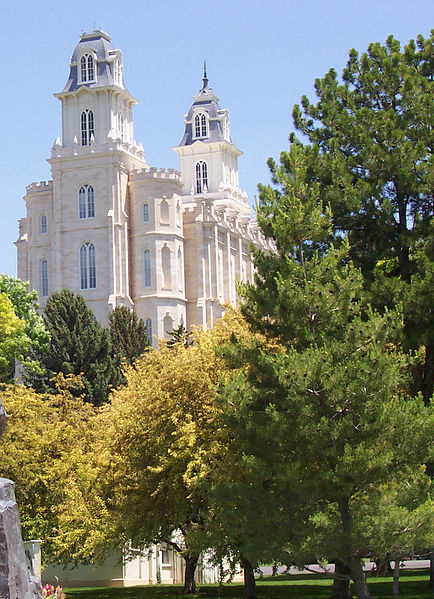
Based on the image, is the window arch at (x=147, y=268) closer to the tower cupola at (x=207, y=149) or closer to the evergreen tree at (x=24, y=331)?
the evergreen tree at (x=24, y=331)

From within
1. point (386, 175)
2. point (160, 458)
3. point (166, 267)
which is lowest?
point (160, 458)

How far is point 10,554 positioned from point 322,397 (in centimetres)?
917

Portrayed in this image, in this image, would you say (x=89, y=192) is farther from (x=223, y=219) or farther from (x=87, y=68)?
Answer: (x=223, y=219)

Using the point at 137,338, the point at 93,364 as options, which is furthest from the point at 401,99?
the point at 137,338

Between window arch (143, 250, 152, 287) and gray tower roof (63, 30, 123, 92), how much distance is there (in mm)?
14525

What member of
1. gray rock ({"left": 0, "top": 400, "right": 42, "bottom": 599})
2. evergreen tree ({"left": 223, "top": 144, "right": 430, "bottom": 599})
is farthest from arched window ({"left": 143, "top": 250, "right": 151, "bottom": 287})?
gray rock ({"left": 0, "top": 400, "right": 42, "bottom": 599})

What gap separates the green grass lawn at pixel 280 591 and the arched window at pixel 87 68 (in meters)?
59.2

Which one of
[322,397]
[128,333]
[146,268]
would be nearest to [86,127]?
[146,268]

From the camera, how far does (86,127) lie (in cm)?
8669

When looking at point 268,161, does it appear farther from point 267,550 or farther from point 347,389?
point 267,550

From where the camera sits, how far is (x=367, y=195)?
84.7ft

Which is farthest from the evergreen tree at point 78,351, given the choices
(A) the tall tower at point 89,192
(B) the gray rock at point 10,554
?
(B) the gray rock at point 10,554

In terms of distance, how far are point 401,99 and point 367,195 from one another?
3034 mm

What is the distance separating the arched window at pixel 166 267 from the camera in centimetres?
8475
